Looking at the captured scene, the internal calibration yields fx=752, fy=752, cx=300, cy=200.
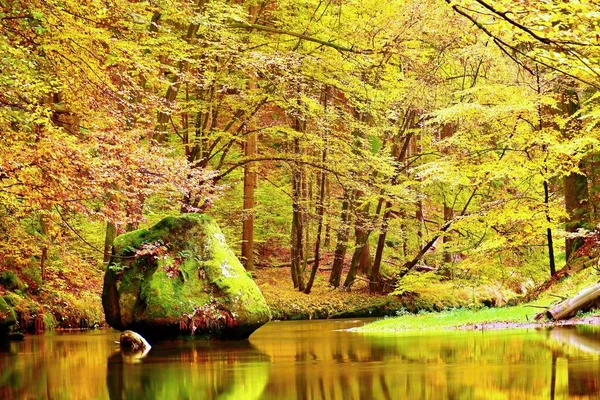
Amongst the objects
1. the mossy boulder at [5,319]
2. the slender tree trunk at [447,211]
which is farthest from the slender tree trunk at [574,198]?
the mossy boulder at [5,319]

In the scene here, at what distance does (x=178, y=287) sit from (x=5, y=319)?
3829 millimetres

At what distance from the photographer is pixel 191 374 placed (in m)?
6.95

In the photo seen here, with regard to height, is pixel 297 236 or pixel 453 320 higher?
pixel 297 236

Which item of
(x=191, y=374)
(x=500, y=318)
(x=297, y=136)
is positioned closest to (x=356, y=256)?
(x=297, y=136)

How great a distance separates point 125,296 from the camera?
1174cm

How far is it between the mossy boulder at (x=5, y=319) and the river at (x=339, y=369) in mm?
3115

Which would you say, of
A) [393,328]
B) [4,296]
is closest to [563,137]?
[393,328]

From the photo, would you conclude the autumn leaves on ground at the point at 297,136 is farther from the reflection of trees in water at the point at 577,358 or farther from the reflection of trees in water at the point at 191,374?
the reflection of trees in water at the point at 191,374

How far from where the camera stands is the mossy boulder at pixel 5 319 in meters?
13.3

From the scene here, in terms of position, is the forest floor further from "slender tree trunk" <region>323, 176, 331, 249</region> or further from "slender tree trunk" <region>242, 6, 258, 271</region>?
"slender tree trunk" <region>323, 176, 331, 249</region>

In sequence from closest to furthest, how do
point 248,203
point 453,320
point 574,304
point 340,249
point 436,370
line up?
point 436,370
point 574,304
point 453,320
point 248,203
point 340,249

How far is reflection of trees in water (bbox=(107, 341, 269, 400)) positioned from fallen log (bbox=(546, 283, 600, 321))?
4.27 metres

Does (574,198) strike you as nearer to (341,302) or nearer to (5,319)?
(341,302)

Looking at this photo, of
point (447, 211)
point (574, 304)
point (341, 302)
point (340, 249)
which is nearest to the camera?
point (574, 304)
